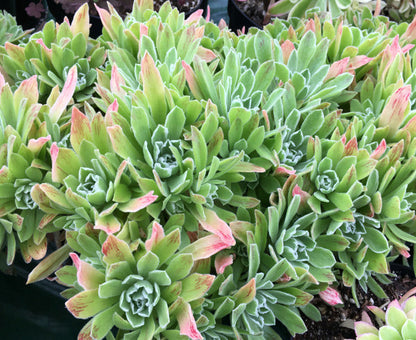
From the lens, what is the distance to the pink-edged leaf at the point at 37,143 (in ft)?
2.29

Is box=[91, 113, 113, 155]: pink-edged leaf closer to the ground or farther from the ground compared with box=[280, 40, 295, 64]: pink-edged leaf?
closer to the ground

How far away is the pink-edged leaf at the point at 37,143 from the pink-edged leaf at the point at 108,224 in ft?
0.54

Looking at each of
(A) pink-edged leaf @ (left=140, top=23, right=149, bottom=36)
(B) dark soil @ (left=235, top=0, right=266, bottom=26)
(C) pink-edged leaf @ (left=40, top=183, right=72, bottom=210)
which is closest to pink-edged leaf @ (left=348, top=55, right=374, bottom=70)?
(A) pink-edged leaf @ (left=140, top=23, right=149, bottom=36)

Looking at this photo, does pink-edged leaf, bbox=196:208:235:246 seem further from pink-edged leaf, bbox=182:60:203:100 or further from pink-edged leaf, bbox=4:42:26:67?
pink-edged leaf, bbox=4:42:26:67

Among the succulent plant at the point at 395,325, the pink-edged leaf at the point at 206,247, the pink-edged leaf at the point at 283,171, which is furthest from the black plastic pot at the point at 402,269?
the pink-edged leaf at the point at 206,247

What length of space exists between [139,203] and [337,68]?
0.49 metres

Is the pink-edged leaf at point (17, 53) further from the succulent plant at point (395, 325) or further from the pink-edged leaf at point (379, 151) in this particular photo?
the succulent plant at point (395, 325)

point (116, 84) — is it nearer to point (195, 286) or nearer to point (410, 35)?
point (195, 286)

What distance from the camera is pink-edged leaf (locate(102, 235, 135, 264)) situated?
1.96ft

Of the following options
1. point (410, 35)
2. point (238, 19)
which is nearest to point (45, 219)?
point (410, 35)

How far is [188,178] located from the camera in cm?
67

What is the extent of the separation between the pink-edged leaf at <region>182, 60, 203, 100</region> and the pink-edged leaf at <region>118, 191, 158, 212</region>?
232 millimetres

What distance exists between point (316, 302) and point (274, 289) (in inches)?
11.9

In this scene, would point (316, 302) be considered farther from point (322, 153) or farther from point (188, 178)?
point (188, 178)
